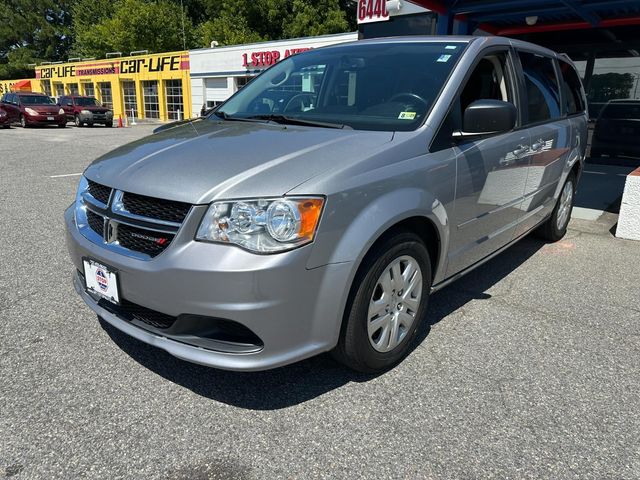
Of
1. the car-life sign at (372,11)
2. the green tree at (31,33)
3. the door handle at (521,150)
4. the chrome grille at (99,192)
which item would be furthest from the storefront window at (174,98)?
the green tree at (31,33)

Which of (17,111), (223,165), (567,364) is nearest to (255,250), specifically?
(223,165)

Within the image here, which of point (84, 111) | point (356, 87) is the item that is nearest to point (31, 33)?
point (84, 111)

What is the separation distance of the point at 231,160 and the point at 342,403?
131 centimetres

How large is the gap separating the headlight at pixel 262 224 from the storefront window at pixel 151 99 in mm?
33452

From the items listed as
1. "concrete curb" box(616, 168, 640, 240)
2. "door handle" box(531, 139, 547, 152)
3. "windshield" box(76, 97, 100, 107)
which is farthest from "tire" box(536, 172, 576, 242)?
"windshield" box(76, 97, 100, 107)

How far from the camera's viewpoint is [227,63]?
26.9 meters

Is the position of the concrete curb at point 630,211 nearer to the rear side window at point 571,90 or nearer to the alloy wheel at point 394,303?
the rear side window at point 571,90

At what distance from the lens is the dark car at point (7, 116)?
878 inches

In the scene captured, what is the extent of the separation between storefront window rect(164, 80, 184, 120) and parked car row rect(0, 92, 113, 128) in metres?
5.92

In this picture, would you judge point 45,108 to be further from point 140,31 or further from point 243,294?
point 243,294

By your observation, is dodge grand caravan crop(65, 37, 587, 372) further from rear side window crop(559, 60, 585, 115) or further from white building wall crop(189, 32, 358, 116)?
white building wall crop(189, 32, 358, 116)

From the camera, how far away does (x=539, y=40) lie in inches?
439

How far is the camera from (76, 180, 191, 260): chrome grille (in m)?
2.17

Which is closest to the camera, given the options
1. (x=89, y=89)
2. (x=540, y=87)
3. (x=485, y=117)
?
(x=485, y=117)
